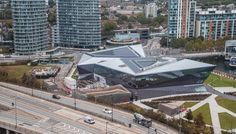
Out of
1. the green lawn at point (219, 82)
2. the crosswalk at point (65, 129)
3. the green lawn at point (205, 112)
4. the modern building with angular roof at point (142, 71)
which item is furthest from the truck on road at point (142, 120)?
the green lawn at point (219, 82)

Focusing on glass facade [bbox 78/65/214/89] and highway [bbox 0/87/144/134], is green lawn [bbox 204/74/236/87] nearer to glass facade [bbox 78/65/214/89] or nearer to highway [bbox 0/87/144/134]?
glass facade [bbox 78/65/214/89]

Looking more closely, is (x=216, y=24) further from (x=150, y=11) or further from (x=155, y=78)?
(x=155, y=78)

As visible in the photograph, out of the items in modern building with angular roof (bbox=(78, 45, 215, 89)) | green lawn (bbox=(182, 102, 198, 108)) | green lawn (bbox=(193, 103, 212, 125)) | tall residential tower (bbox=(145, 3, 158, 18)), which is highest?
tall residential tower (bbox=(145, 3, 158, 18))

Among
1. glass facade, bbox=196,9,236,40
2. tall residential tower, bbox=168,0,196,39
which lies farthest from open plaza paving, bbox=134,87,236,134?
glass facade, bbox=196,9,236,40

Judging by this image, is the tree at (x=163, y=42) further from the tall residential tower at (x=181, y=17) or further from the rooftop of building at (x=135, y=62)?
the rooftop of building at (x=135, y=62)

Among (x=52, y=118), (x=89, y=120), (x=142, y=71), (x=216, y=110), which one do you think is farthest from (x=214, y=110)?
(x=52, y=118)

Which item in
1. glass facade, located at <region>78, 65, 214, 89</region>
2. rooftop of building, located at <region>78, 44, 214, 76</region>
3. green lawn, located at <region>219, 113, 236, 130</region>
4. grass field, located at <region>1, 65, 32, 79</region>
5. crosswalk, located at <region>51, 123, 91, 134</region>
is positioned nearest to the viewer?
crosswalk, located at <region>51, 123, 91, 134</region>
